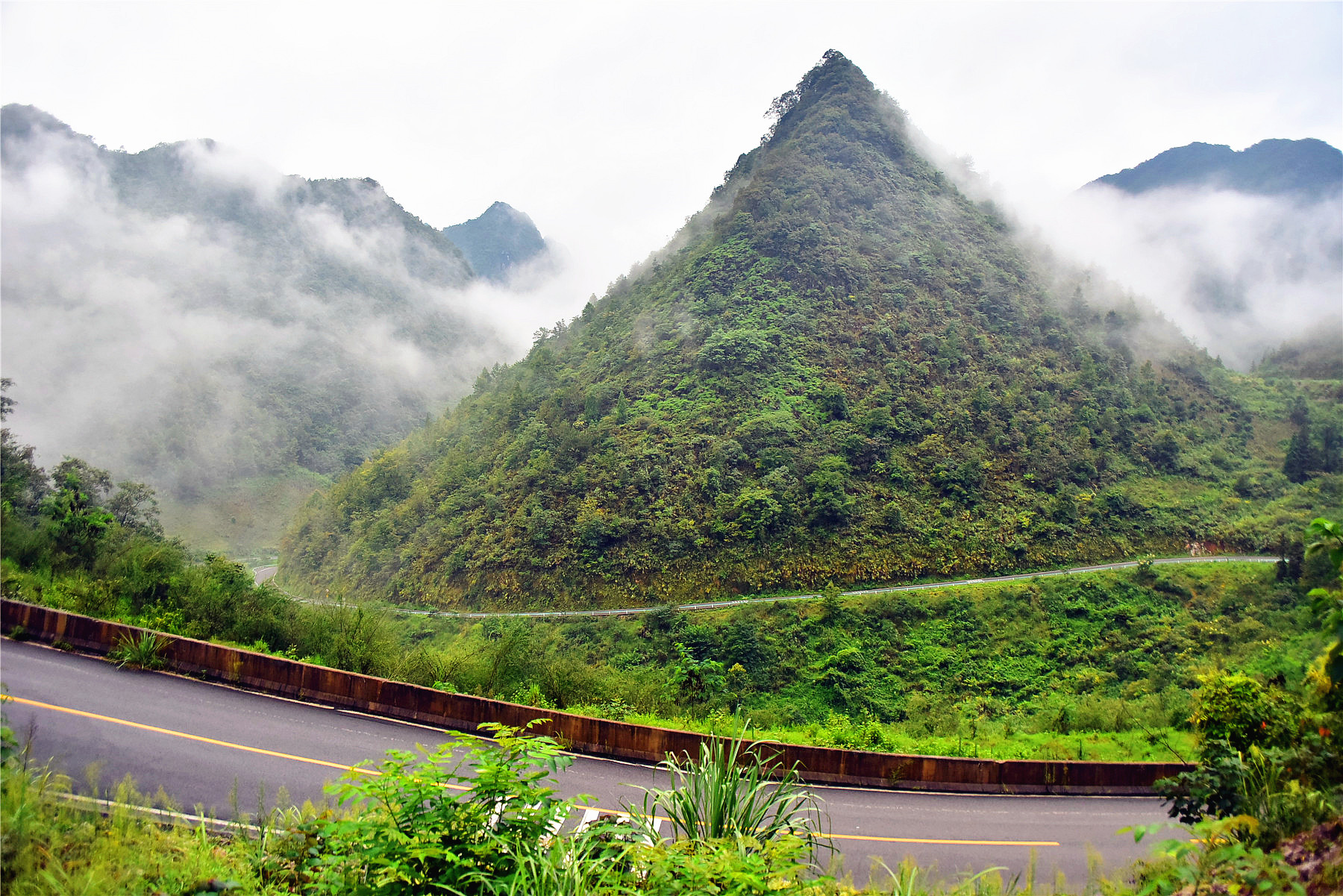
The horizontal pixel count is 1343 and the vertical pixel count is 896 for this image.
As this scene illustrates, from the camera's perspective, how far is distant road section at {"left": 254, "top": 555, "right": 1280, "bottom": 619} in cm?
2881

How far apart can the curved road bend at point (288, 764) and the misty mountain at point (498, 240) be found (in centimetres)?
18063

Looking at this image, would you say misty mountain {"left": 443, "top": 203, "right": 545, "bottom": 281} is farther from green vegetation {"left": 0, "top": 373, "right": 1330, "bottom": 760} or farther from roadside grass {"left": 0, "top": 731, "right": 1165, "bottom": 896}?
roadside grass {"left": 0, "top": 731, "right": 1165, "bottom": 896}

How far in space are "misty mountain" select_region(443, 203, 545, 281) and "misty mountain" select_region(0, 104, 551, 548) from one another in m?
23.1

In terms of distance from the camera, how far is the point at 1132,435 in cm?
4075

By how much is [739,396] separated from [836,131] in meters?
36.5

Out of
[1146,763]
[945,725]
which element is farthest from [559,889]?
[945,725]

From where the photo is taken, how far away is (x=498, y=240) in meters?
186

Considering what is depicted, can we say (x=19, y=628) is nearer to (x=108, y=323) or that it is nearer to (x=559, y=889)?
(x=559, y=889)

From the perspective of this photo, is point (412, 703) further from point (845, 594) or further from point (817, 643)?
point (845, 594)

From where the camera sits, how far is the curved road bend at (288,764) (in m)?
6.67

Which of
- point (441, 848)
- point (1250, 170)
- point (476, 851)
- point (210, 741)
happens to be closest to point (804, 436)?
point (210, 741)

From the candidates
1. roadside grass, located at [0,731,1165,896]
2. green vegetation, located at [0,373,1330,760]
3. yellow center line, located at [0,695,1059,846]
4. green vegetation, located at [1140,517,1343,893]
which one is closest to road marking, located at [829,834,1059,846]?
yellow center line, located at [0,695,1059,846]

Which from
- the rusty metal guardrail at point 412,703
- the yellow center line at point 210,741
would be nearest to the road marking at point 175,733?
the yellow center line at point 210,741

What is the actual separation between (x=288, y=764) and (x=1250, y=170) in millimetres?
170628
